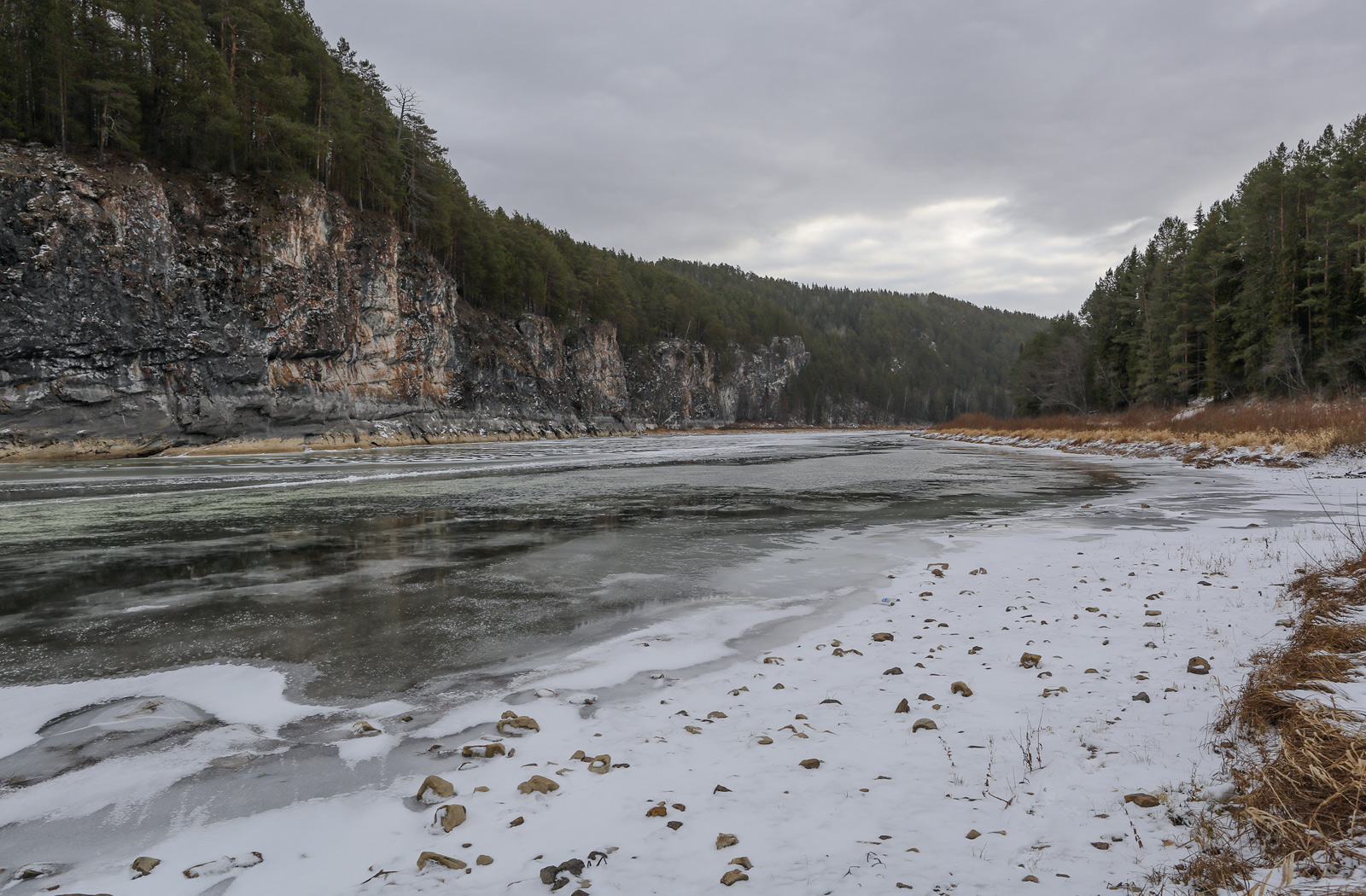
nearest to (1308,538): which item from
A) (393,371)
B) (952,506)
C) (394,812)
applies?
(952,506)

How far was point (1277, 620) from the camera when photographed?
5.45 m

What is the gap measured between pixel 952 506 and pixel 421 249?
6106 centimetres

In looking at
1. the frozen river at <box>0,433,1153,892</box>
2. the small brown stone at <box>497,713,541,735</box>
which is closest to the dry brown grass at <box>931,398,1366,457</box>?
the frozen river at <box>0,433,1153,892</box>

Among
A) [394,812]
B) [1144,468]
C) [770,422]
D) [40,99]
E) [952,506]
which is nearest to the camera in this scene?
[394,812]

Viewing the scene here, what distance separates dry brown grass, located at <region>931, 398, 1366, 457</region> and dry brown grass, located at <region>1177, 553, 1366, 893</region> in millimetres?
23312

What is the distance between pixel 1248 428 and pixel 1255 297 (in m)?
25.8

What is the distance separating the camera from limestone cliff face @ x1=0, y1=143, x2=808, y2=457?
36781 mm

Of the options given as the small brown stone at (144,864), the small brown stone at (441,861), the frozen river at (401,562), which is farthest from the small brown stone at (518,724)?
the small brown stone at (144,864)

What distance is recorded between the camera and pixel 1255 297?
46.0 meters

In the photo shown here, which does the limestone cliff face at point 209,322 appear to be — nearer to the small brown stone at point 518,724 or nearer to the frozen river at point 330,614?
the frozen river at point 330,614

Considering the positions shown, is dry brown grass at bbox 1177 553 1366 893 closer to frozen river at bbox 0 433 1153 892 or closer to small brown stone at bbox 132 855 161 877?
frozen river at bbox 0 433 1153 892

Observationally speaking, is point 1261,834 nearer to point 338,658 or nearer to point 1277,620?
point 1277,620

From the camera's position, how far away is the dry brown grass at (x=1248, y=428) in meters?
21.4

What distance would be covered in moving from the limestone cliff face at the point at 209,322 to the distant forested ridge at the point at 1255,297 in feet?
220
